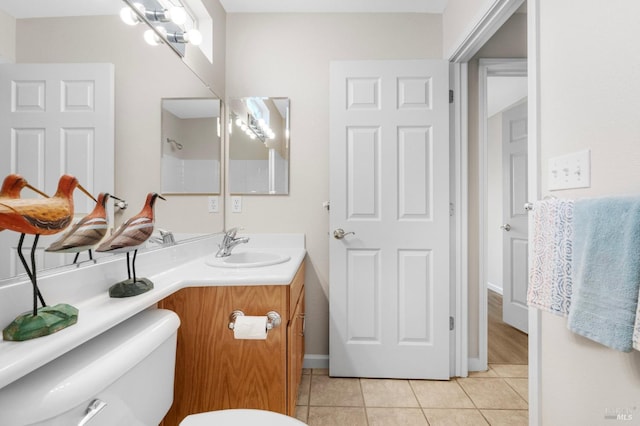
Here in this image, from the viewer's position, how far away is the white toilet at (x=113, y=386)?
1.70 feet

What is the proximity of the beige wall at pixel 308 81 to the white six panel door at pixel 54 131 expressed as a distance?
3.69ft

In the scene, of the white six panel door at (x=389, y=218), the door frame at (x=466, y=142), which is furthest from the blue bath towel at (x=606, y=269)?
the white six panel door at (x=389, y=218)

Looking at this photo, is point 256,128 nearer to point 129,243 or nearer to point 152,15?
point 152,15

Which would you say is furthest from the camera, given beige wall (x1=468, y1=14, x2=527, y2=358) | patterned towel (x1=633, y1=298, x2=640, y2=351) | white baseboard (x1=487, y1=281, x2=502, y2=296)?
white baseboard (x1=487, y1=281, x2=502, y2=296)

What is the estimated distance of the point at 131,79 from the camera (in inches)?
43.1

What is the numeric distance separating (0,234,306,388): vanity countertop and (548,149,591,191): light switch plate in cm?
104

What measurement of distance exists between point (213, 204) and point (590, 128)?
6.03 ft

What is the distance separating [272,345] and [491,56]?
2.30m

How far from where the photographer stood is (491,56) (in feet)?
6.48

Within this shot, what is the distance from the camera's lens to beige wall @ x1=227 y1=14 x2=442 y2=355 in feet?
6.55

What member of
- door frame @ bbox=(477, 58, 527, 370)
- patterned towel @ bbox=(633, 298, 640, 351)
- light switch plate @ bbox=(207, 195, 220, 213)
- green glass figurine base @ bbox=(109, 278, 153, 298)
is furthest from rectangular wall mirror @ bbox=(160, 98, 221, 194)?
door frame @ bbox=(477, 58, 527, 370)

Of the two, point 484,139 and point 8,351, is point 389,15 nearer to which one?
point 484,139

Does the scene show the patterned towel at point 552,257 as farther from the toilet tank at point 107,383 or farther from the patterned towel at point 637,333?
the toilet tank at point 107,383

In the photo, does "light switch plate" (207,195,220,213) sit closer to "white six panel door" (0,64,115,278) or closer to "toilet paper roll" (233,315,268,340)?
"white six panel door" (0,64,115,278)
